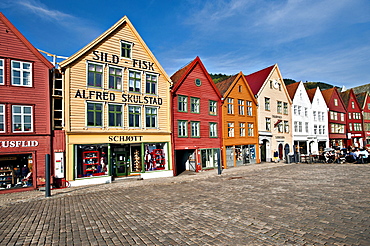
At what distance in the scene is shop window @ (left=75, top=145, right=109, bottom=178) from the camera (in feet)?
57.3

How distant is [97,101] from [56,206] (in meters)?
9.15

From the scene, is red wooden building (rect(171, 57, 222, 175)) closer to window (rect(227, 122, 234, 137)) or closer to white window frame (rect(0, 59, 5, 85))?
window (rect(227, 122, 234, 137))

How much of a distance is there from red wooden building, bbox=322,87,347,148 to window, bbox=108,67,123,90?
38.6m

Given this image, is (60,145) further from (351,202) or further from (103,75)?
(351,202)

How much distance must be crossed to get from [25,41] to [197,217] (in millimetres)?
15982

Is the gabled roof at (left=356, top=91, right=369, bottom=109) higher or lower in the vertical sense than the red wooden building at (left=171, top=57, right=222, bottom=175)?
higher

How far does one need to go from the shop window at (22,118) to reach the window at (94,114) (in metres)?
3.68

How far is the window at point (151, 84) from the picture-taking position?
69.7 feet

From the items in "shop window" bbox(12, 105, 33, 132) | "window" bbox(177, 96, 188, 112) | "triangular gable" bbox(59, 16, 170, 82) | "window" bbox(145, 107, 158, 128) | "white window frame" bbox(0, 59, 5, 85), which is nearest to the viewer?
"white window frame" bbox(0, 59, 5, 85)

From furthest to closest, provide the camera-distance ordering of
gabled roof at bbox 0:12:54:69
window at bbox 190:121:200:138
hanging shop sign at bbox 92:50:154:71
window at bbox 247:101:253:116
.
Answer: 1. window at bbox 247:101:253:116
2. window at bbox 190:121:200:138
3. hanging shop sign at bbox 92:50:154:71
4. gabled roof at bbox 0:12:54:69

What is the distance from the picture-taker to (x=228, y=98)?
92.2ft

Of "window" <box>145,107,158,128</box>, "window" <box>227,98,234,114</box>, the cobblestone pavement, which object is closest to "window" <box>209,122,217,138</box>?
"window" <box>227,98,234,114</box>

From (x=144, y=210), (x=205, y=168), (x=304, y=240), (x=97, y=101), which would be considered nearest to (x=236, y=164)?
(x=205, y=168)

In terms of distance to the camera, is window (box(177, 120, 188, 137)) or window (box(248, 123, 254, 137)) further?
window (box(248, 123, 254, 137))
